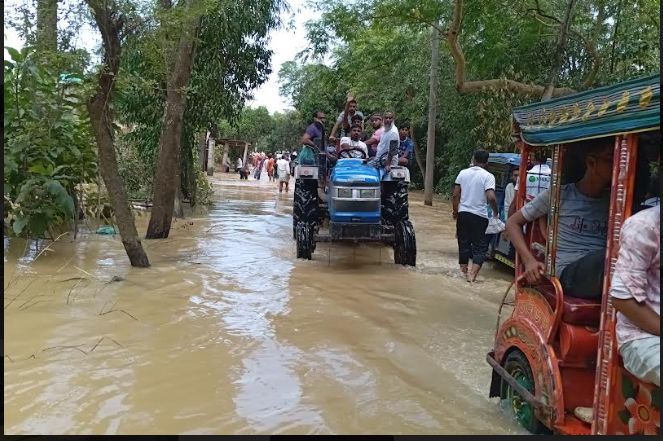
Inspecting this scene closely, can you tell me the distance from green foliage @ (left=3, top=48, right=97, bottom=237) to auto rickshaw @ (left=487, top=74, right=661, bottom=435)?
6.35 meters

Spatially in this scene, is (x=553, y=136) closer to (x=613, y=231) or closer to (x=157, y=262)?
(x=613, y=231)

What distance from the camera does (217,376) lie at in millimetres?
4617

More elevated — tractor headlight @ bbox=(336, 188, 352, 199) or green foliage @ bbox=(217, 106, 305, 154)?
green foliage @ bbox=(217, 106, 305, 154)

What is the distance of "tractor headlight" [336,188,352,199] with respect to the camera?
8523mm

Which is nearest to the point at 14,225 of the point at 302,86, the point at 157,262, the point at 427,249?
the point at 157,262

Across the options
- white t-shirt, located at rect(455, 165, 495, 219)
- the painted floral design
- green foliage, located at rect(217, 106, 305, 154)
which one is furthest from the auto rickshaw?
green foliage, located at rect(217, 106, 305, 154)

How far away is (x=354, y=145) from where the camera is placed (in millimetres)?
9859

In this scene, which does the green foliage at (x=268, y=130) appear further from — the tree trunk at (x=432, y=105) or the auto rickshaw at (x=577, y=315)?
the auto rickshaw at (x=577, y=315)

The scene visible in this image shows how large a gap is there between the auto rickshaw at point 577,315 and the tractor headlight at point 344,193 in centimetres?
427

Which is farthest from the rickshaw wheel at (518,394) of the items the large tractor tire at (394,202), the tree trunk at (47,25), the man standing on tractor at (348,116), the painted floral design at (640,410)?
the man standing on tractor at (348,116)

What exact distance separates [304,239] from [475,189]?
267 cm

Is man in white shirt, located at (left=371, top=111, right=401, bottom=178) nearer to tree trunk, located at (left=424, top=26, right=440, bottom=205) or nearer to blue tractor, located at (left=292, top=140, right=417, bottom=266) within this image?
blue tractor, located at (left=292, top=140, right=417, bottom=266)

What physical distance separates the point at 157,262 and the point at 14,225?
6.40 feet

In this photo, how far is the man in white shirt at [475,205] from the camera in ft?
26.7
